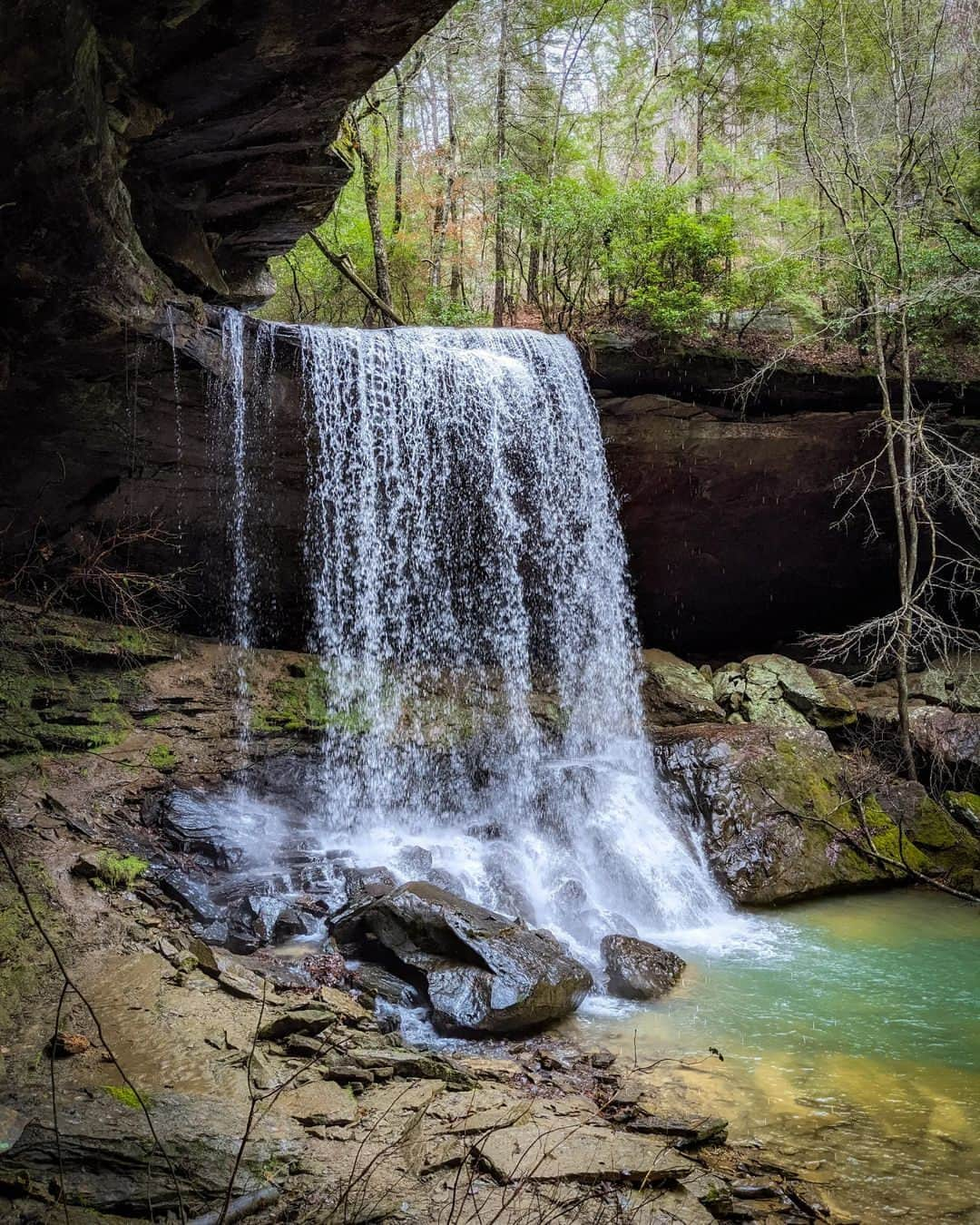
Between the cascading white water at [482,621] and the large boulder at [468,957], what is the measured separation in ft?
5.46

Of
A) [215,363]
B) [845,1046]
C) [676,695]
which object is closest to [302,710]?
[215,363]

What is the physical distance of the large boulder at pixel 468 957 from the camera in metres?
5.23

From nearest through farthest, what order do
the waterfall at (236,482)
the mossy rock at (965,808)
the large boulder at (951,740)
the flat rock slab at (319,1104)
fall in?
1. the flat rock slab at (319,1104)
2. the waterfall at (236,482)
3. the mossy rock at (965,808)
4. the large boulder at (951,740)

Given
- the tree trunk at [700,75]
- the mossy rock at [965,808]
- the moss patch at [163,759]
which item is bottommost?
the mossy rock at [965,808]

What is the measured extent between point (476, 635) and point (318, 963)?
568cm

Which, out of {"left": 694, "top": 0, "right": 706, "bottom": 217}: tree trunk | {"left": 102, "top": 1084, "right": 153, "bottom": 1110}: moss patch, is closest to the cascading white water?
{"left": 102, "top": 1084, "right": 153, "bottom": 1110}: moss patch

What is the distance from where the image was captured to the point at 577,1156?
3.53m

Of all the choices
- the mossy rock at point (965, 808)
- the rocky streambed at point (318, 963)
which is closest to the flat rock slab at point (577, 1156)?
the rocky streambed at point (318, 963)

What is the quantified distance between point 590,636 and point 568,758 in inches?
72.4

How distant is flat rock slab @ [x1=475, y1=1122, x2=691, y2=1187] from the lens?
3.35m

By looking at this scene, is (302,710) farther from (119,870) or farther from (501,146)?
(501,146)

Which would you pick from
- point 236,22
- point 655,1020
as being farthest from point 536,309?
point 655,1020

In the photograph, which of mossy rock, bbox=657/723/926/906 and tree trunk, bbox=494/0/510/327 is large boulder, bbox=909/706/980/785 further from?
tree trunk, bbox=494/0/510/327

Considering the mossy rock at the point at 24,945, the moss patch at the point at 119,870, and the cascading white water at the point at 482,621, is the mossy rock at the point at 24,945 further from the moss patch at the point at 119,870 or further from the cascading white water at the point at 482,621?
the cascading white water at the point at 482,621
